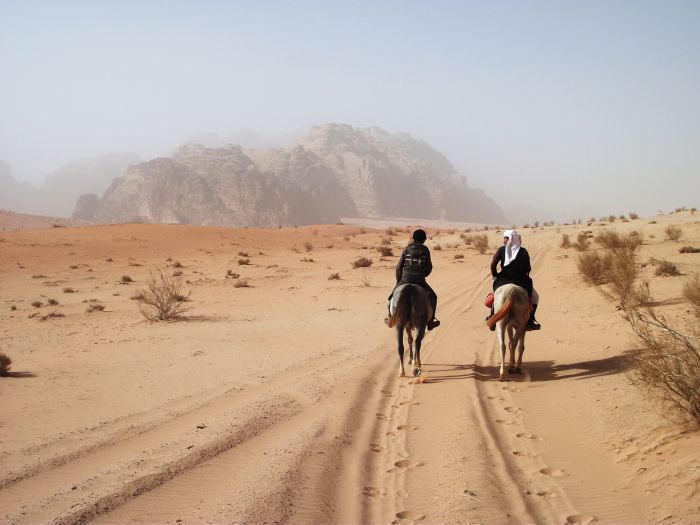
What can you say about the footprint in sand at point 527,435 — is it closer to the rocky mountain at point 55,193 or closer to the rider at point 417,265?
the rider at point 417,265

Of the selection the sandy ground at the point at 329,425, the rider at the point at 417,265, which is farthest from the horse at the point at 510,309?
the rider at the point at 417,265

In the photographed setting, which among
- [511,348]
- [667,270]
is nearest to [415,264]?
[511,348]

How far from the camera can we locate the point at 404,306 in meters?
8.63

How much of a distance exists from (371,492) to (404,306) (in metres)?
4.15

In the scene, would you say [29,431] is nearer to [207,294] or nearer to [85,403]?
[85,403]

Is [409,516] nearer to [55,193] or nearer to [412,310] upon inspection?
[412,310]

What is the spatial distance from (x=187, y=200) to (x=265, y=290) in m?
72.4

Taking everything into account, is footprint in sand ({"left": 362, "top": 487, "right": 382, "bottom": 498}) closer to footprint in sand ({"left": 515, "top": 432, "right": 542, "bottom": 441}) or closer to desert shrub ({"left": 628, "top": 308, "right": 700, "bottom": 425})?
footprint in sand ({"left": 515, "top": 432, "right": 542, "bottom": 441})

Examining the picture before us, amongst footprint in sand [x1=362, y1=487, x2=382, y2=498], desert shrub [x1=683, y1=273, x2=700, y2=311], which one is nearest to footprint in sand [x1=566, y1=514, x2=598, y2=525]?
footprint in sand [x1=362, y1=487, x2=382, y2=498]

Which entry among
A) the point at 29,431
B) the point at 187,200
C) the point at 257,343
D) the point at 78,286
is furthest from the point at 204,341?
the point at 187,200

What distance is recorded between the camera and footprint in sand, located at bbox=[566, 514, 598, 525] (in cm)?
418

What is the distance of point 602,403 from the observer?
707 centimetres

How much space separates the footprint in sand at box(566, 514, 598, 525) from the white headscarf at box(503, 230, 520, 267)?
489cm

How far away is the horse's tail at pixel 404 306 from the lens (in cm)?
862
